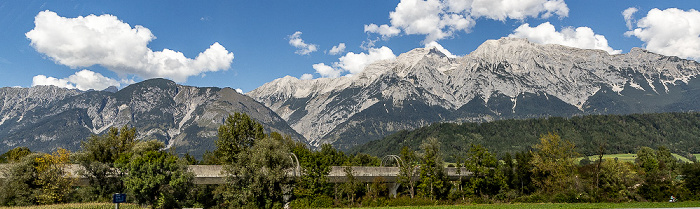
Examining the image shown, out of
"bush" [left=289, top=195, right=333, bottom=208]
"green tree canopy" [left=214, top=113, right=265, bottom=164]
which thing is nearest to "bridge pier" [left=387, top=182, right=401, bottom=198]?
"bush" [left=289, top=195, right=333, bottom=208]

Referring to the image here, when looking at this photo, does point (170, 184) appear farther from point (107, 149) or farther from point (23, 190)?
point (107, 149)

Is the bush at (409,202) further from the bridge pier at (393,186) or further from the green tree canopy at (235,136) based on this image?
the green tree canopy at (235,136)

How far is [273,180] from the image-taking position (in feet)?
196

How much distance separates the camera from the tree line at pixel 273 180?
56.0 m

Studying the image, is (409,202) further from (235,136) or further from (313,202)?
(235,136)

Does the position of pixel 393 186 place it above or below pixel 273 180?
below

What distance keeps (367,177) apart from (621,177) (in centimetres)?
4608

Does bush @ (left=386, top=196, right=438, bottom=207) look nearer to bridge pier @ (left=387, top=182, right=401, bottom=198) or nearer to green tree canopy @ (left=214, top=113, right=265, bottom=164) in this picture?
bridge pier @ (left=387, top=182, right=401, bottom=198)

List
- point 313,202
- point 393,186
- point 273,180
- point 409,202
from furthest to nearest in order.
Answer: point 393,186, point 409,202, point 313,202, point 273,180

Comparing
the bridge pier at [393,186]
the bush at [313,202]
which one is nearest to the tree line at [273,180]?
the bush at [313,202]

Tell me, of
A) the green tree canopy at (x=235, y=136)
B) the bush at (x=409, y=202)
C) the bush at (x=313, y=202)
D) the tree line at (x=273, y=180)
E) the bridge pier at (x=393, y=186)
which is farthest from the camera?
the bridge pier at (x=393, y=186)

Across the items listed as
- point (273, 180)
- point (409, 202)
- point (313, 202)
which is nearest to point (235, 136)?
point (273, 180)

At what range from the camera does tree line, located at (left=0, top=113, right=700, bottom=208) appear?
184 ft

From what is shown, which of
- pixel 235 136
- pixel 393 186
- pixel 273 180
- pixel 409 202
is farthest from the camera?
pixel 393 186
